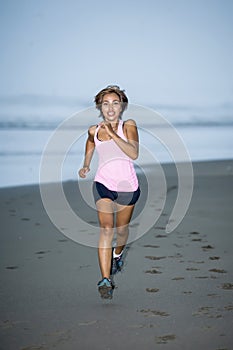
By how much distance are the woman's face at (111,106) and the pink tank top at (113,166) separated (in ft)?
0.30

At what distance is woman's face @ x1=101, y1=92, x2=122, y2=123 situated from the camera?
4137 mm

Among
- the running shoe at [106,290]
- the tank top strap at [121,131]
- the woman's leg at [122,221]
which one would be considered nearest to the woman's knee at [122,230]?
the woman's leg at [122,221]

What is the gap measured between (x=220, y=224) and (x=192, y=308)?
336 cm

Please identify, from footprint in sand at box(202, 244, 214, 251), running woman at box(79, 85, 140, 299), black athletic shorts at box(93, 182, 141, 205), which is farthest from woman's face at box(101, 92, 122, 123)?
footprint in sand at box(202, 244, 214, 251)

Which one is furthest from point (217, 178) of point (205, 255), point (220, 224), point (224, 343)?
point (224, 343)

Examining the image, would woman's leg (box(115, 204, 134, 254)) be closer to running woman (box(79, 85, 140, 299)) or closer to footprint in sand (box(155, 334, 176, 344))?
running woman (box(79, 85, 140, 299))

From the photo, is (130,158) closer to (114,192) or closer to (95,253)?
(114,192)

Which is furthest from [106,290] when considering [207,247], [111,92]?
[207,247]

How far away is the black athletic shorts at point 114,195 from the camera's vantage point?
4.12 meters

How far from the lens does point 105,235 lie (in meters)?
4.03

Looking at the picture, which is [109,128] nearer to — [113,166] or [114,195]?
[113,166]

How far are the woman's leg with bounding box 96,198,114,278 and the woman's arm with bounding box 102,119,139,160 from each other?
1.45 feet

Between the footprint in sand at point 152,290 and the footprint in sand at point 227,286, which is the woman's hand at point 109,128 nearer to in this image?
the footprint in sand at point 152,290

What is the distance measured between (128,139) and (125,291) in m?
1.28
